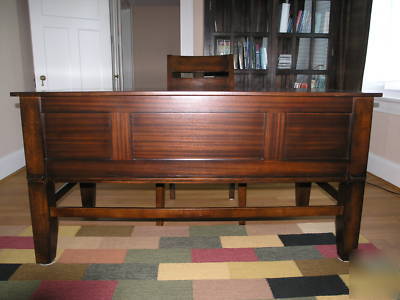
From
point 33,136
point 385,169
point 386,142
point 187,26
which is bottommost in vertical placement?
point 385,169

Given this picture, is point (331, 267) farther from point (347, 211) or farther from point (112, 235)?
point (112, 235)

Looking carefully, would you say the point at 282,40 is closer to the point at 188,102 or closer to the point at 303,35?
the point at 303,35

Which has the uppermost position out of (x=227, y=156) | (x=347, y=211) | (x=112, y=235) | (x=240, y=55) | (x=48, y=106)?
(x=240, y=55)

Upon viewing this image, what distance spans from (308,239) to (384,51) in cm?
199

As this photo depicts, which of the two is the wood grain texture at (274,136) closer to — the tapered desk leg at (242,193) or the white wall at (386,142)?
the tapered desk leg at (242,193)

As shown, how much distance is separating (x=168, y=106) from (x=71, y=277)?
0.85 m

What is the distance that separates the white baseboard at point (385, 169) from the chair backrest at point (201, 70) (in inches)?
64.2

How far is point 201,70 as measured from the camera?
6.93 ft

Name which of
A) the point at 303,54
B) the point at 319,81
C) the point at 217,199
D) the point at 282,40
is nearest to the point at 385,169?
the point at 319,81

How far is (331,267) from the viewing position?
1565mm

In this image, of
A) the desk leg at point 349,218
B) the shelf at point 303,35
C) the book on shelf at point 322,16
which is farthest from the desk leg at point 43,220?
the book on shelf at point 322,16

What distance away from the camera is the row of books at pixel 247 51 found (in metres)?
3.45

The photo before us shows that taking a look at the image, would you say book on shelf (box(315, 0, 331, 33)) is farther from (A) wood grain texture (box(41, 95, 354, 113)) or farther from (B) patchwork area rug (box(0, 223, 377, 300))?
(A) wood grain texture (box(41, 95, 354, 113))

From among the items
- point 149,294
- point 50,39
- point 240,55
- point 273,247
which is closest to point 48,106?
point 149,294
